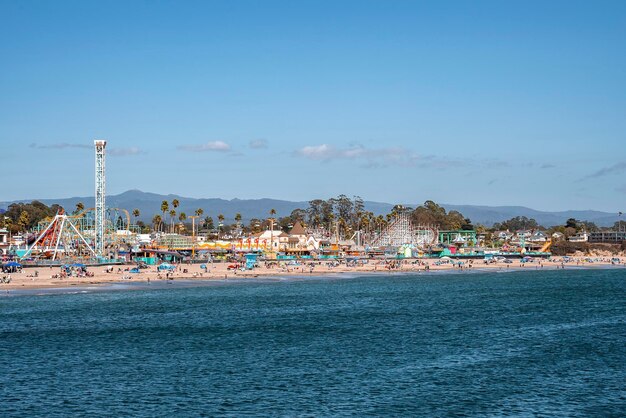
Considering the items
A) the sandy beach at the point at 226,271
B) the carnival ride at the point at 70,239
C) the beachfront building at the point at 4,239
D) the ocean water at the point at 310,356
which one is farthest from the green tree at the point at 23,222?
the ocean water at the point at 310,356

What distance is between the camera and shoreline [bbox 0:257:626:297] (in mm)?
86613

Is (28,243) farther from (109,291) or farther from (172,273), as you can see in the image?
(109,291)

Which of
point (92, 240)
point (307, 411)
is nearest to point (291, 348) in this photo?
point (307, 411)

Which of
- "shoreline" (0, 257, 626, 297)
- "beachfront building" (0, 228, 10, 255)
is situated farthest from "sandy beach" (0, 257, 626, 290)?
"beachfront building" (0, 228, 10, 255)

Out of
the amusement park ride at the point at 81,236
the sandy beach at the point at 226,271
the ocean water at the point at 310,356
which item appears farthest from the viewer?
the amusement park ride at the point at 81,236

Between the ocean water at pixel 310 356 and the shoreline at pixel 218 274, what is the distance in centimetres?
982

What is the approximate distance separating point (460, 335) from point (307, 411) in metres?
22.4

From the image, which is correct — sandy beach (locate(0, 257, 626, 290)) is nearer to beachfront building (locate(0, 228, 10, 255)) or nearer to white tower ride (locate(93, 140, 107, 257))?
white tower ride (locate(93, 140, 107, 257))

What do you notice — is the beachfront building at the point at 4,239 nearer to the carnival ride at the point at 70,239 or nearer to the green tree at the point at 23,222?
the green tree at the point at 23,222

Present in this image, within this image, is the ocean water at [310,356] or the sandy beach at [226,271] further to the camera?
the sandy beach at [226,271]

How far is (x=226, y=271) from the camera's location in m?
115

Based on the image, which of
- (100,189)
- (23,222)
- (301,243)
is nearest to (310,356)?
(100,189)

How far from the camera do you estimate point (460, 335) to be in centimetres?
4997

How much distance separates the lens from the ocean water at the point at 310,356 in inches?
1226
